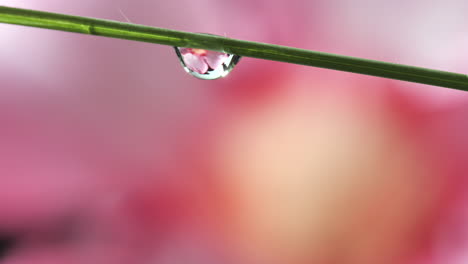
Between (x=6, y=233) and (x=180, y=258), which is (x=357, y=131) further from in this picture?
(x=6, y=233)

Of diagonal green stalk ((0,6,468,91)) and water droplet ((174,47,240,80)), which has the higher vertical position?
water droplet ((174,47,240,80))

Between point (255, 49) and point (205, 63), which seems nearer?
point (255, 49)

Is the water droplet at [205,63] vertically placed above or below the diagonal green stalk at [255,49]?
above

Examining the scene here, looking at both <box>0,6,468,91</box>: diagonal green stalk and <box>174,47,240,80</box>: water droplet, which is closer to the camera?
<box>0,6,468,91</box>: diagonal green stalk

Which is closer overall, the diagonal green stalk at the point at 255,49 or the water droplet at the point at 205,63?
the diagonal green stalk at the point at 255,49
